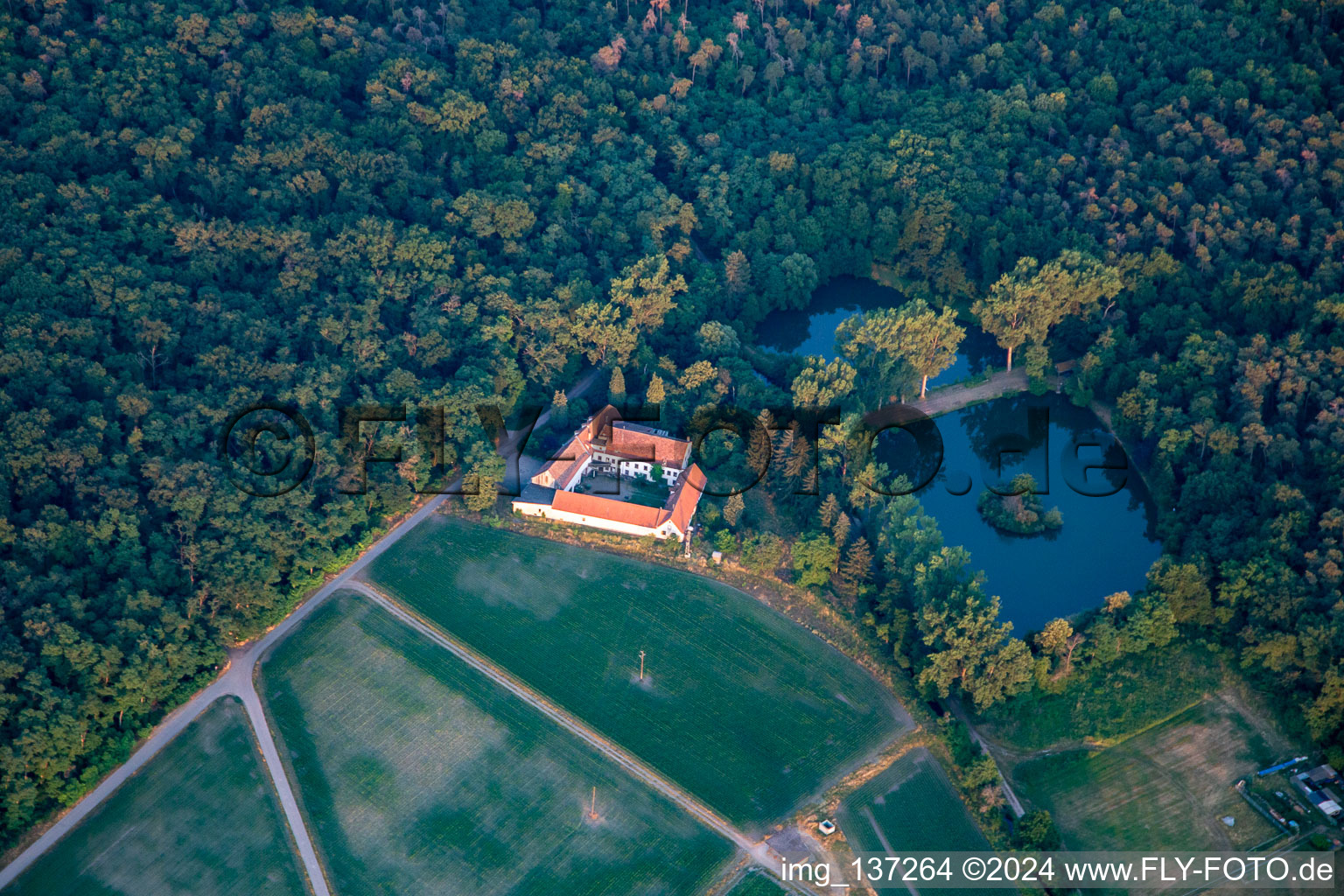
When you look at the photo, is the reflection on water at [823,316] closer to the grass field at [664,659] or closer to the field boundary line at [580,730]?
the grass field at [664,659]

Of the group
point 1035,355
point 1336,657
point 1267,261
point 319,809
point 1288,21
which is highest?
point 1288,21

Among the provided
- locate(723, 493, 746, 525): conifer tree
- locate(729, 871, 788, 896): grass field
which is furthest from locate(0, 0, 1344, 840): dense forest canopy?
locate(729, 871, 788, 896): grass field

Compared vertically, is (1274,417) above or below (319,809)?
above

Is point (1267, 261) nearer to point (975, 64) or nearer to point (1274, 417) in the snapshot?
point (1274, 417)

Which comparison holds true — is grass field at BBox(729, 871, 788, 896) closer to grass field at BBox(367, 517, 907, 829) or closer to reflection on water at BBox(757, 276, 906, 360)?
grass field at BBox(367, 517, 907, 829)

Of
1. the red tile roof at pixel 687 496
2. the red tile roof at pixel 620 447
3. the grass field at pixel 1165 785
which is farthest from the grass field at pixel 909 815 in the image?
the red tile roof at pixel 620 447

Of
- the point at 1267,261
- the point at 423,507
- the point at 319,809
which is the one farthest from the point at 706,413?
the point at 1267,261
